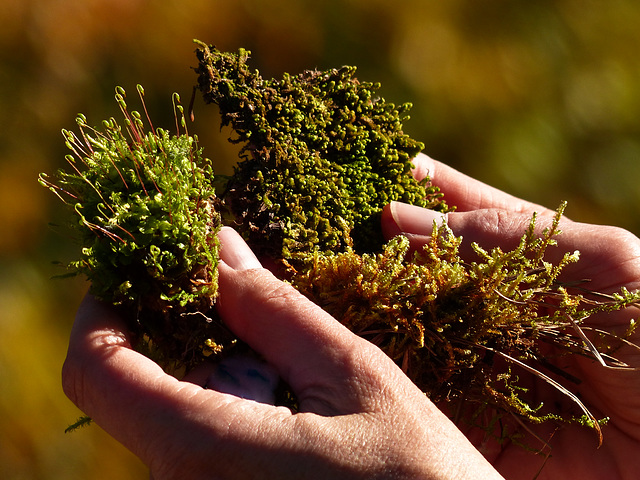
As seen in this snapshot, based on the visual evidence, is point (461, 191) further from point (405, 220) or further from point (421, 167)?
point (405, 220)

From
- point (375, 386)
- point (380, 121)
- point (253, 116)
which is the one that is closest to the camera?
point (375, 386)

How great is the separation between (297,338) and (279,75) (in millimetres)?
1620

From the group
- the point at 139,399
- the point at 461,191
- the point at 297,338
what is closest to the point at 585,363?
the point at 461,191

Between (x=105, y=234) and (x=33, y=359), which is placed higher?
(x=105, y=234)

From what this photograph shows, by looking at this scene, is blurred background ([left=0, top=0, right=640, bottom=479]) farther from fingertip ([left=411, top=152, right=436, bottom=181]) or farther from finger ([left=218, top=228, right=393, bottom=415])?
finger ([left=218, top=228, right=393, bottom=415])

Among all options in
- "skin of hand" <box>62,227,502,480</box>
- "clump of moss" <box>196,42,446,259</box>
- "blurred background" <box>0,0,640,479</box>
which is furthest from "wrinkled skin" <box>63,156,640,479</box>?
"blurred background" <box>0,0,640,479</box>

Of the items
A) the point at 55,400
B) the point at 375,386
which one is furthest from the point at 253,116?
the point at 55,400

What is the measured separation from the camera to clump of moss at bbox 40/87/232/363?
40.8 inches

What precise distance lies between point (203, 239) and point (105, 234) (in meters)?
0.18

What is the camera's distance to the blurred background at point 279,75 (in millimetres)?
2160

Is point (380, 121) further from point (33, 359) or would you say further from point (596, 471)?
point (33, 359)

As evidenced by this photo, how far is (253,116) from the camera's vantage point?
1.23 m

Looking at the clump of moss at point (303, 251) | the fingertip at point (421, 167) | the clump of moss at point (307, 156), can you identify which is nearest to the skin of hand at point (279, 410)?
the clump of moss at point (303, 251)

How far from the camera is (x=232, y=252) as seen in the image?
115 cm
